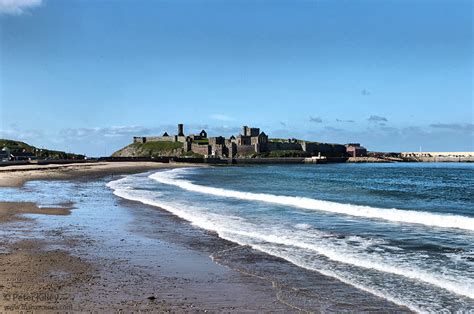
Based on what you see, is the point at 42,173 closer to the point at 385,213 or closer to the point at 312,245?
the point at 385,213

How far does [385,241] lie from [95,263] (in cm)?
723

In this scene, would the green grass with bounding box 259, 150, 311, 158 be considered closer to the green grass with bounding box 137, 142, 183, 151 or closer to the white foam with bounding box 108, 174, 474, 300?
the green grass with bounding box 137, 142, 183, 151

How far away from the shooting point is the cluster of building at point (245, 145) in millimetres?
150375

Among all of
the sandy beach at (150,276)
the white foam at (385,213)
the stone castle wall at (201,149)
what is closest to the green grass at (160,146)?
the stone castle wall at (201,149)

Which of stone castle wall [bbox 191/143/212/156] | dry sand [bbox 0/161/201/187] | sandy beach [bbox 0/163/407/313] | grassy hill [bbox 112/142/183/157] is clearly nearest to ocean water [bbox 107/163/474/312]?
sandy beach [bbox 0/163/407/313]

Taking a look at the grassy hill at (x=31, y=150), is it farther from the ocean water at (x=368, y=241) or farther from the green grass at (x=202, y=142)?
the ocean water at (x=368, y=241)

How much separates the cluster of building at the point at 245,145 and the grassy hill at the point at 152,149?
2.63 m

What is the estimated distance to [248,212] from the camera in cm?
1908

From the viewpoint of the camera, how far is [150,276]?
8.34 meters

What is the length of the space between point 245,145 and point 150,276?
143 m

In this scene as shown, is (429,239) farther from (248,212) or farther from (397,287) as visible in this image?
(248,212)

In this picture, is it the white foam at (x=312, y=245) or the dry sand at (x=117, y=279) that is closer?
the dry sand at (x=117, y=279)

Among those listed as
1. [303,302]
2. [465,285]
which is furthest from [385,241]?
[303,302]

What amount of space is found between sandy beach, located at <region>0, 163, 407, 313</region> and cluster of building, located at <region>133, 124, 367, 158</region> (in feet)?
446
